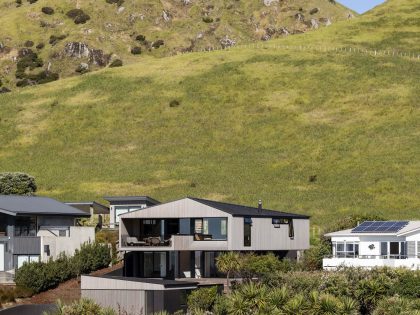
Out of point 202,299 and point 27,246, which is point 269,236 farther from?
point 27,246

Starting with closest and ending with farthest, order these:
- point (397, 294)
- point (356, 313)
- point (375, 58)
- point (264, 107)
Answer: point (356, 313)
point (397, 294)
point (264, 107)
point (375, 58)

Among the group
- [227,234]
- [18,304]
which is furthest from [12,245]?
[227,234]

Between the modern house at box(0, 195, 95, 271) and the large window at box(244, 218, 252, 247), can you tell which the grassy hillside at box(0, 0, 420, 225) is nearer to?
the large window at box(244, 218, 252, 247)

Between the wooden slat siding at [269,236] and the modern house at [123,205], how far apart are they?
22.1 metres

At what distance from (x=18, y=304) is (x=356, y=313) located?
74.3 ft

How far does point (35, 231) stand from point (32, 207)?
2.30 m

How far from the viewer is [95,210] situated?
103562 mm

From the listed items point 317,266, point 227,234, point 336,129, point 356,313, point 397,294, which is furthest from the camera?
point 336,129

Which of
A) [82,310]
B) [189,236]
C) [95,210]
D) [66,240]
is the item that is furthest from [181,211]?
[95,210]

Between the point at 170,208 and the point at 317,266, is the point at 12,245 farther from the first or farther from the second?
the point at 317,266

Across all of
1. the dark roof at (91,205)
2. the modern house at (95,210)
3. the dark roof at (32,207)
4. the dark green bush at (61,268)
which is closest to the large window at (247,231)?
the dark green bush at (61,268)

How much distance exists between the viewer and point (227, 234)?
72.2 metres

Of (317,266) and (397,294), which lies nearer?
(397,294)

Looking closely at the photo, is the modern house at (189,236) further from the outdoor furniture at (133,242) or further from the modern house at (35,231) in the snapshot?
the modern house at (35,231)
